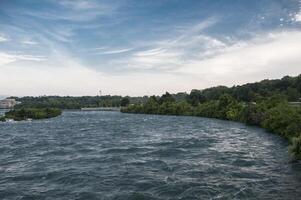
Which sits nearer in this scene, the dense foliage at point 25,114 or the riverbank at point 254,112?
the riverbank at point 254,112

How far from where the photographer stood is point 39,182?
29.6m

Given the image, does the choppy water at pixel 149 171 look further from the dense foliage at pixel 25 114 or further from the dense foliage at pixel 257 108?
the dense foliage at pixel 25 114

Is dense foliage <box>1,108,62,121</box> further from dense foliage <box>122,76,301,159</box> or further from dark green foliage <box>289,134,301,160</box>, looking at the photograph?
dark green foliage <box>289,134,301,160</box>

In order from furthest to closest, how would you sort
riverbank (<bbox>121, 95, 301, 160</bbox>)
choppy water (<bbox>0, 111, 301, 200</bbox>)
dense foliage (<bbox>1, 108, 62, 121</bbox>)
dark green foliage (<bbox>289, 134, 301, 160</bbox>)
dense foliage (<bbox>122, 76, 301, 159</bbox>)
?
dense foliage (<bbox>1, 108, 62, 121</bbox>), dense foliage (<bbox>122, 76, 301, 159</bbox>), riverbank (<bbox>121, 95, 301, 160</bbox>), dark green foliage (<bbox>289, 134, 301, 160</bbox>), choppy water (<bbox>0, 111, 301, 200</bbox>)

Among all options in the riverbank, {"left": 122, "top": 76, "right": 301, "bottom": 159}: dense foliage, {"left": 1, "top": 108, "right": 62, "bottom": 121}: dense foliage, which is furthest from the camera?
{"left": 1, "top": 108, "right": 62, "bottom": 121}: dense foliage

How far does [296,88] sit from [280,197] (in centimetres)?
14320

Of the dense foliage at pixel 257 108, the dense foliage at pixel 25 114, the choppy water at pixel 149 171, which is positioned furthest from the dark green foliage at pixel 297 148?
the dense foliage at pixel 25 114

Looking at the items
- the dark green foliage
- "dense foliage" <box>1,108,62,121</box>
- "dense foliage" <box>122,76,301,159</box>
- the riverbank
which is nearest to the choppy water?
the dark green foliage

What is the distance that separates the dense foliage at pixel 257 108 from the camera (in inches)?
2249

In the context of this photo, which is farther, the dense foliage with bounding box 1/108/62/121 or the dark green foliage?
the dense foliage with bounding box 1/108/62/121

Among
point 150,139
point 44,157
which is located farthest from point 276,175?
point 150,139

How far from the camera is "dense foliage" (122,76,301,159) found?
187 feet

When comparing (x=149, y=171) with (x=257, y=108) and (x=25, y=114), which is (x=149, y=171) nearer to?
(x=257, y=108)

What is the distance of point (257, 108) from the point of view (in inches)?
3497
